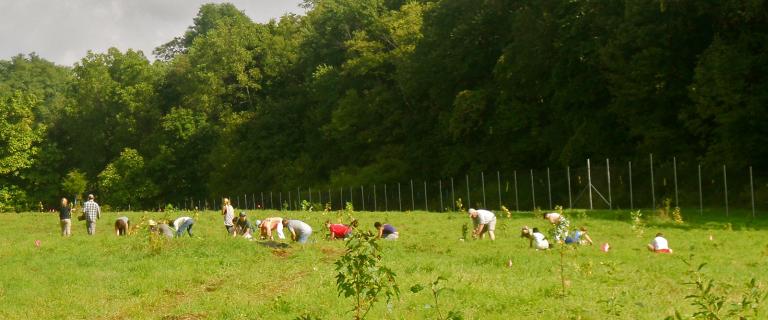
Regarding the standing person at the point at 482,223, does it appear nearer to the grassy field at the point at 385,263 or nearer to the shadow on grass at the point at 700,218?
the grassy field at the point at 385,263

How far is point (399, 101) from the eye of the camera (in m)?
65.1

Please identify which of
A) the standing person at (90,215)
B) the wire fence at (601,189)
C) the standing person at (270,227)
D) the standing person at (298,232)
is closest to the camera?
the standing person at (298,232)

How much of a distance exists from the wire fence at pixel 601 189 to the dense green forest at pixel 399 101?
1.18 m

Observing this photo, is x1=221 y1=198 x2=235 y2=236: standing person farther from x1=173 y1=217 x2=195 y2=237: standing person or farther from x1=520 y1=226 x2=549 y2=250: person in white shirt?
x1=520 y1=226 x2=549 y2=250: person in white shirt

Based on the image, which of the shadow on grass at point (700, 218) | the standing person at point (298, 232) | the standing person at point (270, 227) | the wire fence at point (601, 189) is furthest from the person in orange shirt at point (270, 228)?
the shadow on grass at point (700, 218)

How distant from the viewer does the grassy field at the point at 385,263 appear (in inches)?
575

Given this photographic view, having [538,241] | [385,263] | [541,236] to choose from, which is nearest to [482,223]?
[541,236]

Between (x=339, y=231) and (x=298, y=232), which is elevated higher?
(x=298, y=232)

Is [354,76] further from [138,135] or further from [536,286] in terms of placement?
[536,286]

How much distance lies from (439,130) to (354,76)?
12.1 meters

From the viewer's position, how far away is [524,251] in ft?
72.4

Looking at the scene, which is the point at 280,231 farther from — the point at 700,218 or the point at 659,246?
the point at 700,218

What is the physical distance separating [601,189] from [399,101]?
2532 cm

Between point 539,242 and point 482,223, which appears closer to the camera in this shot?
point 539,242
